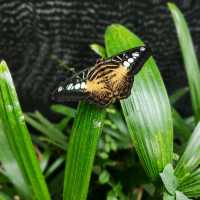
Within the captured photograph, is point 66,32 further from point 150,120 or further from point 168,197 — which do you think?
point 168,197

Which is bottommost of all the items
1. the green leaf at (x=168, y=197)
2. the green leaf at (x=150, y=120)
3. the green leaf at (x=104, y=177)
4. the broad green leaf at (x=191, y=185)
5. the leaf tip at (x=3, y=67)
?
the green leaf at (x=104, y=177)

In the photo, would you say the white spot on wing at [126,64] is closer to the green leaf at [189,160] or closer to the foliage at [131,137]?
the foliage at [131,137]

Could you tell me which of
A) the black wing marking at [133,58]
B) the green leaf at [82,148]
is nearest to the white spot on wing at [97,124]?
the green leaf at [82,148]

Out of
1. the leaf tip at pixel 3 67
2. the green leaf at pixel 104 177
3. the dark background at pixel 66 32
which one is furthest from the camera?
the dark background at pixel 66 32

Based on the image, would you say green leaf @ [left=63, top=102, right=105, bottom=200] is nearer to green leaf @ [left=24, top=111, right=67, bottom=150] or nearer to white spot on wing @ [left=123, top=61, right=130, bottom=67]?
white spot on wing @ [left=123, top=61, right=130, bottom=67]

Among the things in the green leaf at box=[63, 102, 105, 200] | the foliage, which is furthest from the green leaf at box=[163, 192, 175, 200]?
the green leaf at box=[63, 102, 105, 200]

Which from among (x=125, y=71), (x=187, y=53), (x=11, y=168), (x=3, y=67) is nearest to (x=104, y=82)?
(x=125, y=71)

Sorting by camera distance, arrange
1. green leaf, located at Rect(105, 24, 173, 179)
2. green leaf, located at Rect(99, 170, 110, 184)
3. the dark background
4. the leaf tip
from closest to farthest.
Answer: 1. the leaf tip
2. green leaf, located at Rect(105, 24, 173, 179)
3. green leaf, located at Rect(99, 170, 110, 184)
4. the dark background

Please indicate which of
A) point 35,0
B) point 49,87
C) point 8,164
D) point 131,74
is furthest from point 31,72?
point 131,74
